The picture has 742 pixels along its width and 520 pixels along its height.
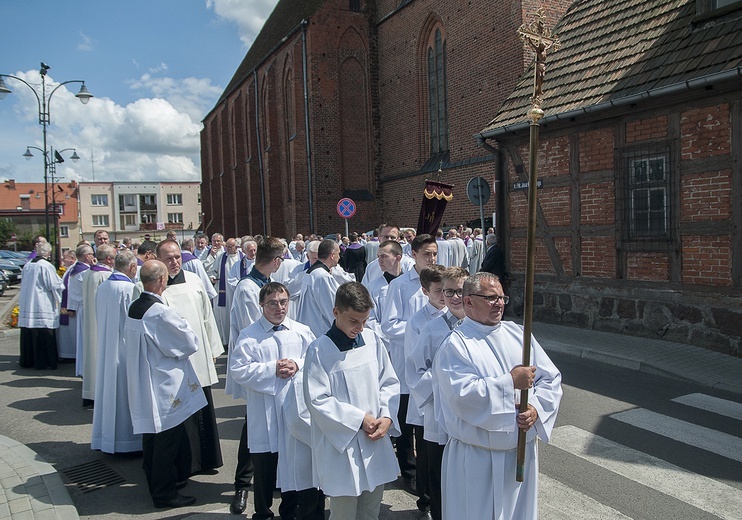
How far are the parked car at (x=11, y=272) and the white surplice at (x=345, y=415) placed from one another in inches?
1159

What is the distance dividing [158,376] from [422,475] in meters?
2.09

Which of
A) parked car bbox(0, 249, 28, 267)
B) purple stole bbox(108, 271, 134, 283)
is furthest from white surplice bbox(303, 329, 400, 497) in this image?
parked car bbox(0, 249, 28, 267)

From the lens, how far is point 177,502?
14.9 ft

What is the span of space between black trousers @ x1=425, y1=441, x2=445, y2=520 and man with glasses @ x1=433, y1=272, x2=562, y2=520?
729 millimetres

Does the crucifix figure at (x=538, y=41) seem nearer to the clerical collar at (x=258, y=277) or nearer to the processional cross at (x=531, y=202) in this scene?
the processional cross at (x=531, y=202)

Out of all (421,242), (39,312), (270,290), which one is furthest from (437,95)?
(270,290)

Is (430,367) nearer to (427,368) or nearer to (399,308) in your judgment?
(427,368)

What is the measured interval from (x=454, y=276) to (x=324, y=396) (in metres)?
1.19

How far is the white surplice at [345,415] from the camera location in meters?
3.19

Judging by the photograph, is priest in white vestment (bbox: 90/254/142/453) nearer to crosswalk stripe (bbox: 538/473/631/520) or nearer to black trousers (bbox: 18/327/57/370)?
crosswalk stripe (bbox: 538/473/631/520)

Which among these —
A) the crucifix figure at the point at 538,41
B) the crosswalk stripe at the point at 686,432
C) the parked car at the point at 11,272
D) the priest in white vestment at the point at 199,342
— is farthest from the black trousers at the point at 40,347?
the parked car at the point at 11,272

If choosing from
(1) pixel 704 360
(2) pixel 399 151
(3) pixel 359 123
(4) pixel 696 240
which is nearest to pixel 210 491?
(1) pixel 704 360

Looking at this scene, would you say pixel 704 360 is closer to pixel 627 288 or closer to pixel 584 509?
pixel 627 288

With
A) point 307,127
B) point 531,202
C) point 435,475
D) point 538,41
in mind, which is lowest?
point 435,475
